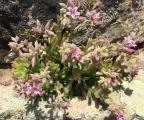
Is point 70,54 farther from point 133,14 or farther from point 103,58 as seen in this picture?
point 133,14

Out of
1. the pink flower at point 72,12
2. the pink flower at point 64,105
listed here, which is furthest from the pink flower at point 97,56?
the pink flower at point 64,105

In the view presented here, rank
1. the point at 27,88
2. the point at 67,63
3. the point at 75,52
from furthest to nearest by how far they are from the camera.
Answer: the point at 67,63 < the point at 27,88 < the point at 75,52

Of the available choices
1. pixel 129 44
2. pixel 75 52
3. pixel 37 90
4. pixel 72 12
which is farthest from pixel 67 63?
pixel 129 44

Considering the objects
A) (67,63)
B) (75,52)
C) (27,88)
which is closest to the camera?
(75,52)

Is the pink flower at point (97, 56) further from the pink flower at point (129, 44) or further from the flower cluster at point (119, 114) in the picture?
the flower cluster at point (119, 114)

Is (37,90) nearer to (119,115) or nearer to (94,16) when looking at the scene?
(119,115)

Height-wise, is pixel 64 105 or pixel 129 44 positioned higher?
pixel 129 44

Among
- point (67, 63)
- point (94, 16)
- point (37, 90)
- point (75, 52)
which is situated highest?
point (94, 16)

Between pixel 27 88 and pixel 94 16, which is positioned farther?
pixel 94 16

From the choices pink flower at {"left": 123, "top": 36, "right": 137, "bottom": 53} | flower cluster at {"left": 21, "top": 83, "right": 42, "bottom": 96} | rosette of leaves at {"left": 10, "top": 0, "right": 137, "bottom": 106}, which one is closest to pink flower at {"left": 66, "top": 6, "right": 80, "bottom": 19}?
rosette of leaves at {"left": 10, "top": 0, "right": 137, "bottom": 106}

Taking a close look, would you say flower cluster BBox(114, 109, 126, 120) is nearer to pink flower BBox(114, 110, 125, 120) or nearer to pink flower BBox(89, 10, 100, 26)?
pink flower BBox(114, 110, 125, 120)

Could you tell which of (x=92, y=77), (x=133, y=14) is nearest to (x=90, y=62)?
(x=92, y=77)
